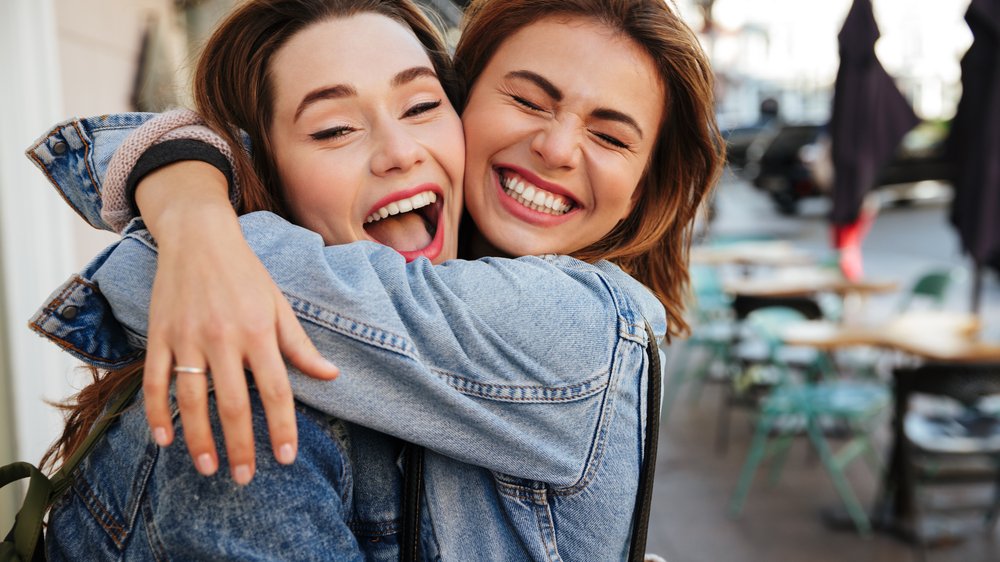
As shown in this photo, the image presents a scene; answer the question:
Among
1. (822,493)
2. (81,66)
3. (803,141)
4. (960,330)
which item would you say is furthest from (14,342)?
(803,141)

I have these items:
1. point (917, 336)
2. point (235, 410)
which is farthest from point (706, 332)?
point (235, 410)

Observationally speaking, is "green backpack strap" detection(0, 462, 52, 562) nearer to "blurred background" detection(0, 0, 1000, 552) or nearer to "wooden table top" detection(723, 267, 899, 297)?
"blurred background" detection(0, 0, 1000, 552)

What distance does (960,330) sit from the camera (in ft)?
17.5

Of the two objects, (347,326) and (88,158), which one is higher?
(88,158)

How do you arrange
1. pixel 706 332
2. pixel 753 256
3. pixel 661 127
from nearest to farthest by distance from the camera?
1. pixel 661 127
2. pixel 706 332
3. pixel 753 256

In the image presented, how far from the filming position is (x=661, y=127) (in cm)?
173

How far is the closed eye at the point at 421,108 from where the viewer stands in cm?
149

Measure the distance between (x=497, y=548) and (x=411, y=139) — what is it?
26.8 inches

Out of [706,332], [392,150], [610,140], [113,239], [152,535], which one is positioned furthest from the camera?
[706,332]

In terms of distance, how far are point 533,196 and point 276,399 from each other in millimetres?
787

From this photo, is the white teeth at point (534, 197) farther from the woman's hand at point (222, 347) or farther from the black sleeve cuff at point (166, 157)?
the woman's hand at point (222, 347)

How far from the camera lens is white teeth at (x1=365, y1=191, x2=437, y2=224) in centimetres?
144

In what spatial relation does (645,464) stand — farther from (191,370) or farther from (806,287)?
(806,287)

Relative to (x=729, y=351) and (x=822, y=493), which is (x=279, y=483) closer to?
(x=822, y=493)
